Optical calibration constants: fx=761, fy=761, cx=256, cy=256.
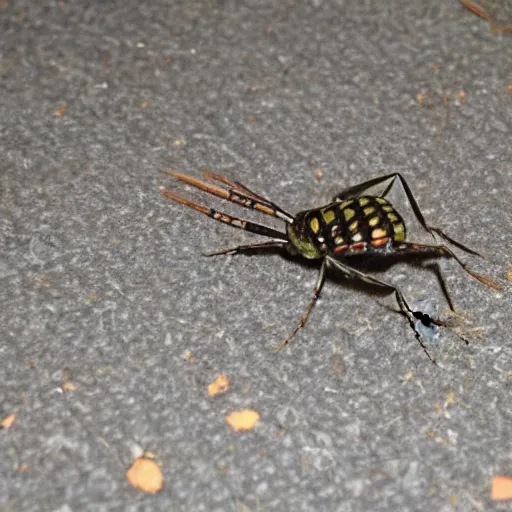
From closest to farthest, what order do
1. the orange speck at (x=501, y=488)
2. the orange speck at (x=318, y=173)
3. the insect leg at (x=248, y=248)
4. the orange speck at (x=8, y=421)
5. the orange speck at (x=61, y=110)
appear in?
the orange speck at (x=501, y=488) < the orange speck at (x=8, y=421) < the insect leg at (x=248, y=248) < the orange speck at (x=318, y=173) < the orange speck at (x=61, y=110)

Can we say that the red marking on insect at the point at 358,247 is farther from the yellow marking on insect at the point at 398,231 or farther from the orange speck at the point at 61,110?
the orange speck at the point at 61,110

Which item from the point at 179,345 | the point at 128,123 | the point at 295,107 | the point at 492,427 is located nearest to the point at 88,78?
the point at 128,123

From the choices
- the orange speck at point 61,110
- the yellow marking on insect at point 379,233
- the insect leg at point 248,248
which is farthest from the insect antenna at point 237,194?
the orange speck at point 61,110

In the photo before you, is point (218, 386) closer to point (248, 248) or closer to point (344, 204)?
point (248, 248)

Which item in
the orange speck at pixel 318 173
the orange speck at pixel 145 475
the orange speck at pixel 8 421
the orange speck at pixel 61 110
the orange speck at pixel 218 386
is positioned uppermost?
the orange speck at pixel 318 173

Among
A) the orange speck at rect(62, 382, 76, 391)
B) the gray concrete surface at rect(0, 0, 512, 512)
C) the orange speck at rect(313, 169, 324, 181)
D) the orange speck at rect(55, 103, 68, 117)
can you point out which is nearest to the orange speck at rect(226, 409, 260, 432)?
the gray concrete surface at rect(0, 0, 512, 512)

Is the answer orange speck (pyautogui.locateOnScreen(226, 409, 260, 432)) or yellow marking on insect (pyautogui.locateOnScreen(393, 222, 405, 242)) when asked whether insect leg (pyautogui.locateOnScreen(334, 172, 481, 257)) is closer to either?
yellow marking on insect (pyautogui.locateOnScreen(393, 222, 405, 242))
